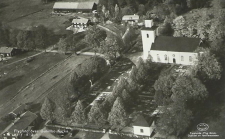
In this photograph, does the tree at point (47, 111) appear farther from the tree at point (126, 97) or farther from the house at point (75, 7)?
the house at point (75, 7)

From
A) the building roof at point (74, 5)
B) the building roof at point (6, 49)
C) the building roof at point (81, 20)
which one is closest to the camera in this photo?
the building roof at point (6, 49)

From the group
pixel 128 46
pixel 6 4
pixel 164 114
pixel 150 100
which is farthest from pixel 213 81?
pixel 6 4

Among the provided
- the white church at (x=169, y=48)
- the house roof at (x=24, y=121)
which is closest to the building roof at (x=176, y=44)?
the white church at (x=169, y=48)

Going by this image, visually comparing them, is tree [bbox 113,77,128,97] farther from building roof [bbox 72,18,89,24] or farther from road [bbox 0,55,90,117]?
building roof [bbox 72,18,89,24]

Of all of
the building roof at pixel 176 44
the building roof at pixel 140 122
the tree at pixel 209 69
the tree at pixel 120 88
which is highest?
the building roof at pixel 176 44

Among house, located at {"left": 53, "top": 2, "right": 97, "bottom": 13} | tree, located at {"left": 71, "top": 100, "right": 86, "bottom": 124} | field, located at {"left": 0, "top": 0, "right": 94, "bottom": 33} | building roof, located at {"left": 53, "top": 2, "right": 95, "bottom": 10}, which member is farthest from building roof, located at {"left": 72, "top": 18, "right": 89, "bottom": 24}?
tree, located at {"left": 71, "top": 100, "right": 86, "bottom": 124}

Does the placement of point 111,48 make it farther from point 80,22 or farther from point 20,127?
point 80,22
